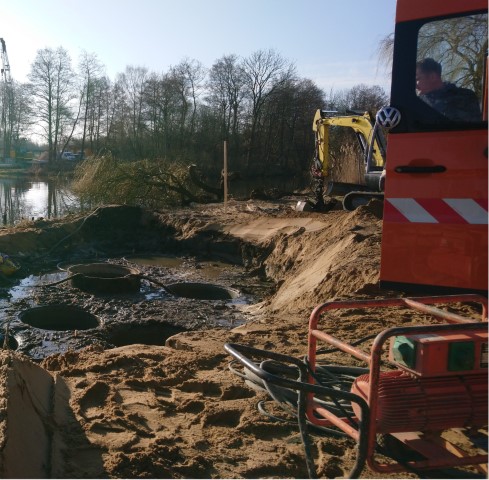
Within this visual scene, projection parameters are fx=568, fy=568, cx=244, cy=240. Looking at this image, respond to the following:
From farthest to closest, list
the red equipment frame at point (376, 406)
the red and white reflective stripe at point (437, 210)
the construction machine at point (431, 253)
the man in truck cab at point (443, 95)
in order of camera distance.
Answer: the man in truck cab at point (443, 95), the red and white reflective stripe at point (437, 210), the construction machine at point (431, 253), the red equipment frame at point (376, 406)

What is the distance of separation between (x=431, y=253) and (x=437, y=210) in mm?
239

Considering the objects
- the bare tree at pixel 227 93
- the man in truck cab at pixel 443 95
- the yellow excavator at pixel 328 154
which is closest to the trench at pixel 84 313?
the man in truck cab at pixel 443 95

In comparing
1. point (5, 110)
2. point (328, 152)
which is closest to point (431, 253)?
point (328, 152)

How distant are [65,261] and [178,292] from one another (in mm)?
4721

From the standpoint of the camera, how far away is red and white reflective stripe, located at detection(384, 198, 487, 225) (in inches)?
119

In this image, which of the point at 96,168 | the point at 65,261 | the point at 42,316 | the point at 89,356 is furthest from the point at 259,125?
the point at 89,356

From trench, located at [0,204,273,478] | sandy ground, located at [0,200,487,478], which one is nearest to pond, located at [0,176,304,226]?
trench, located at [0,204,273,478]

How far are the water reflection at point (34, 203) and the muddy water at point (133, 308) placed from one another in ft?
29.1

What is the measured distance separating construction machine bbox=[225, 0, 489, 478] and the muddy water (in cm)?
602

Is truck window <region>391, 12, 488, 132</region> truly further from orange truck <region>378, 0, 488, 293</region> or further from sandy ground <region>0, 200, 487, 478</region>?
sandy ground <region>0, 200, 487, 478</region>

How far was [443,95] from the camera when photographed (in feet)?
10.4

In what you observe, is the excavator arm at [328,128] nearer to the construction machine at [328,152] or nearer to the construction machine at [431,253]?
the construction machine at [328,152]

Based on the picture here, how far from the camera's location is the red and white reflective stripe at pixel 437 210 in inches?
119

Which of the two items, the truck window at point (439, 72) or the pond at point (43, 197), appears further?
the pond at point (43, 197)
